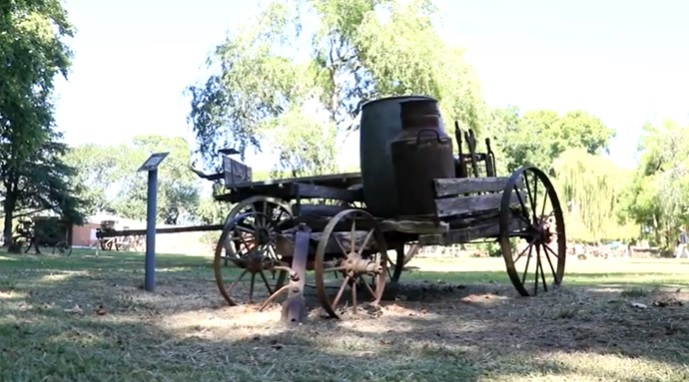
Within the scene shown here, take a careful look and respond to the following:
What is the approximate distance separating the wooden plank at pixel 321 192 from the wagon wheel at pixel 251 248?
0.46 m

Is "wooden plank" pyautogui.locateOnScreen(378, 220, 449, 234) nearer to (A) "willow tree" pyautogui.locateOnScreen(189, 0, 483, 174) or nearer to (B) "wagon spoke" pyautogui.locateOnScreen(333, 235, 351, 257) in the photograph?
(B) "wagon spoke" pyautogui.locateOnScreen(333, 235, 351, 257)

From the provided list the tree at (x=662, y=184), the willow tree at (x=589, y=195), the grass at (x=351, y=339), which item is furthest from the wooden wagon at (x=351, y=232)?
the willow tree at (x=589, y=195)

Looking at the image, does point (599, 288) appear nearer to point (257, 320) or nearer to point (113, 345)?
point (257, 320)

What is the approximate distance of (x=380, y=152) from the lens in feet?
23.4

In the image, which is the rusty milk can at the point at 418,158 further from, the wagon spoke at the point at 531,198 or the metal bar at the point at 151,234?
the metal bar at the point at 151,234

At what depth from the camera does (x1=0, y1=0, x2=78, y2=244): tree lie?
59.2 feet

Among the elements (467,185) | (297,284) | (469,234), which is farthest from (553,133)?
(297,284)

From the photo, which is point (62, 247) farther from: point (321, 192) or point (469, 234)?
point (469, 234)

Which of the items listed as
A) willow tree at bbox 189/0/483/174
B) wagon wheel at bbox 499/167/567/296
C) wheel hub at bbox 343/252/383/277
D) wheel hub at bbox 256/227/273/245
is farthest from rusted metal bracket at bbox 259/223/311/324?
willow tree at bbox 189/0/483/174

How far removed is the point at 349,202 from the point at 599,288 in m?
3.38

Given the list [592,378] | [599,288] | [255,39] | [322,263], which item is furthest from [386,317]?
[255,39]

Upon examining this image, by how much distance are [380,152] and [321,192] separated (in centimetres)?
72

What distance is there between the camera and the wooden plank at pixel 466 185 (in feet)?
21.4

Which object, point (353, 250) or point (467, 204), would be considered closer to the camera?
point (353, 250)
